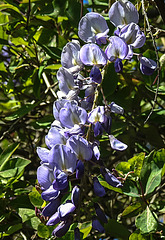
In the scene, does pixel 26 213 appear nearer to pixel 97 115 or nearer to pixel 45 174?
pixel 45 174

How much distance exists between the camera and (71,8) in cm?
126

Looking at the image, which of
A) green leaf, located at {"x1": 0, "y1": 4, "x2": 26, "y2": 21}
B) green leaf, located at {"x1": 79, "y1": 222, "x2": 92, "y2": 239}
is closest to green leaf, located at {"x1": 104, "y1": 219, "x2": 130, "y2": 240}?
green leaf, located at {"x1": 79, "y1": 222, "x2": 92, "y2": 239}

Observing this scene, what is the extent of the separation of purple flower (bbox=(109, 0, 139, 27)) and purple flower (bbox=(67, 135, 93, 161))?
307 millimetres

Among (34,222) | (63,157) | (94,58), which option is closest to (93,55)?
(94,58)

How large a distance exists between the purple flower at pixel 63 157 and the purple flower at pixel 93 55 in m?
0.21

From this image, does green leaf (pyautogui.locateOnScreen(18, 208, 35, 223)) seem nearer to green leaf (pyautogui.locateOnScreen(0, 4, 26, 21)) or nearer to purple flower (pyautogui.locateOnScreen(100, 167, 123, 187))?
purple flower (pyautogui.locateOnScreen(100, 167, 123, 187))

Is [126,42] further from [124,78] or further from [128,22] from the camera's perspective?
[124,78]

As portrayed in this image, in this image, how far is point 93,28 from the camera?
885mm

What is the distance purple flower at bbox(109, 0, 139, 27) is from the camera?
873mm

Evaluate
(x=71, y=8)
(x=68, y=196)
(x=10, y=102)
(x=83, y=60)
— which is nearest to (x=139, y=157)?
(x=68, y=196)

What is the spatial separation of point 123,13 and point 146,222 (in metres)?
0.53

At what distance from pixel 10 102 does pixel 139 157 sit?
0.84 metres

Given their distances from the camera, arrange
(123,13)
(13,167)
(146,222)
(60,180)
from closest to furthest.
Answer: (60,180), (123,13), (146,222), (13,167)

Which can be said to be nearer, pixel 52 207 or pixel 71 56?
pixel 52 207
